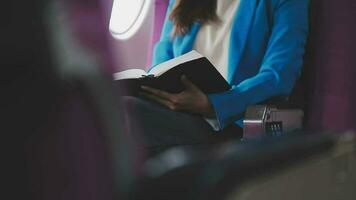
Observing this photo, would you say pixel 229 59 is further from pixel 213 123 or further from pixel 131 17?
pixel 131 17

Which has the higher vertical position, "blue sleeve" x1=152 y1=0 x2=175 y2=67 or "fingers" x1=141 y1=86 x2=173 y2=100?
"blue sleeve" x1=152 y1=0 x2=175 y2=67

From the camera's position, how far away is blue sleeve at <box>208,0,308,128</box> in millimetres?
1650

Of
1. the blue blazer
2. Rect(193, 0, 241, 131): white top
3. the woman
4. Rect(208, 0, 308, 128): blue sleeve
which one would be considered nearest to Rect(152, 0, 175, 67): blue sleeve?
the woman

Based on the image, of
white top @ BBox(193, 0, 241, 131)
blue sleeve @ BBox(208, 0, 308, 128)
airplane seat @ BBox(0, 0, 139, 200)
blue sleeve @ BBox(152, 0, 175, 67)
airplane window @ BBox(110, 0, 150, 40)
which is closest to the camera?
airplane seat @ BBox(0, 0, 139, 200)

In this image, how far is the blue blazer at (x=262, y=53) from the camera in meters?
1.66

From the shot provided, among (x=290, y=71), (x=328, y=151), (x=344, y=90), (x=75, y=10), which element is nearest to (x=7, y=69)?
(x=75, y=10)

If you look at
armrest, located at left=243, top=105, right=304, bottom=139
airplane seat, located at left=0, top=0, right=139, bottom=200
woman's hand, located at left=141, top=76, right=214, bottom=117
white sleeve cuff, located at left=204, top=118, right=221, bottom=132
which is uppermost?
airplane seat, located at left=0, top=0, right=139, bottom=200

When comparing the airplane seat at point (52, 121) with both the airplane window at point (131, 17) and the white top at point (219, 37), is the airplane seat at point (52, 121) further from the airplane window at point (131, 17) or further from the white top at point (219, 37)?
the airplane window at point (131, 17)

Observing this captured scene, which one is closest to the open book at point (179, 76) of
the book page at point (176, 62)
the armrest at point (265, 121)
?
the book page at point (176, 62)

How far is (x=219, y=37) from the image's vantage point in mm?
1869

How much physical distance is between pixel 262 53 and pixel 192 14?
0.31 metres

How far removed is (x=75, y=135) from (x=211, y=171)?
0.12 metres

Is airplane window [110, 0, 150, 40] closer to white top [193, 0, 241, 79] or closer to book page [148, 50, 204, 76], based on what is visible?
white top [193, 0, 241, 79]

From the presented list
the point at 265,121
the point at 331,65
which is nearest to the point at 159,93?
the point at 265,121
